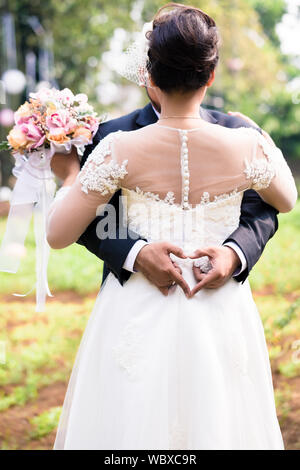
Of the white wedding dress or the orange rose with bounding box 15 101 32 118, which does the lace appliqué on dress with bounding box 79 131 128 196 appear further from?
the orange rose with bounding box 15 101 32 118

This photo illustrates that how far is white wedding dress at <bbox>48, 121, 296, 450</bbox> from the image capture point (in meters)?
1.76

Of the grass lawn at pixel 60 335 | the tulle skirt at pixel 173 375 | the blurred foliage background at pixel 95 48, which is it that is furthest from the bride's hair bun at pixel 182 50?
the blurred foliage background at pixel 95 48

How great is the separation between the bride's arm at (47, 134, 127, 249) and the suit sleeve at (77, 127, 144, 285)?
130 mm

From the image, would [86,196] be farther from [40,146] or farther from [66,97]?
[66,97]

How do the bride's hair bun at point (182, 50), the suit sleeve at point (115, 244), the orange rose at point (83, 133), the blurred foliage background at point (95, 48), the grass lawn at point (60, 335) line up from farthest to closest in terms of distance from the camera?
the blurred foliage background at point (95, 48) < the grass lawn at point (60, 335) < the orange rose at point (83, 133) < the suit sleeve at point (115, 244) < the bride's hair bun at point (182, 50)

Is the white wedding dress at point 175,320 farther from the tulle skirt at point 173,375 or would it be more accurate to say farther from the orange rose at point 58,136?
the orange rose at point 58,136

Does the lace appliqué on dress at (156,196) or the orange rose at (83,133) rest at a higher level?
the orange rose at (83,133)

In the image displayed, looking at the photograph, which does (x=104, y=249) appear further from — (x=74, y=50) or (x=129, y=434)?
(x=74, y=50)

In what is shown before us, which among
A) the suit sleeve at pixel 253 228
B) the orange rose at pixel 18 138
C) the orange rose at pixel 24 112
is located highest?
the orange rose at pixel 24 112

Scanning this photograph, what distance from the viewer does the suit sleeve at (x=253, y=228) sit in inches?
76.9

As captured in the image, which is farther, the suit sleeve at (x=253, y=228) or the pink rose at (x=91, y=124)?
the pink rose at (x=91, y=124)

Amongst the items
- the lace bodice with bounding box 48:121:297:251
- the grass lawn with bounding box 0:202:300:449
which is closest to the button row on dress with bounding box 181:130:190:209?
the lace bodice with bounding box 48:121:297:251

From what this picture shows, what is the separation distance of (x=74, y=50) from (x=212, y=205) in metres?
15.7

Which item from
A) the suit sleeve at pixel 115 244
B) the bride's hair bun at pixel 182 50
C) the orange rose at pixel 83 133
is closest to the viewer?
the bride's hair bun at pixel 182 50
